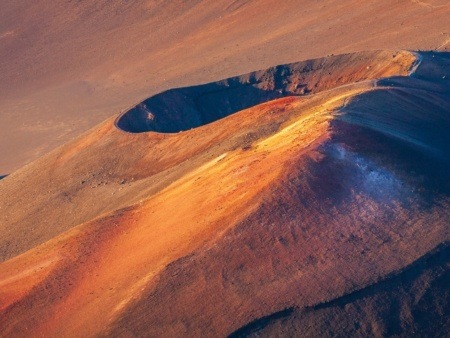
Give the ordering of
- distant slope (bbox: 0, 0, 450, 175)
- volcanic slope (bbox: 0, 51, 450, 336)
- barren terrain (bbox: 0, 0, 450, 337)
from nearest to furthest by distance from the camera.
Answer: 1. volcanic slope (bbox: 0, 51, 450, 336)
2. barren terrain (bbox: 0, 0, 450, 337)
3. distant slope (bbox: 0, 0, 450, 175)

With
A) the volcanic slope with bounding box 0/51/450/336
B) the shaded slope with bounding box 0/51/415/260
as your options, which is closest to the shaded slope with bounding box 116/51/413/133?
the shaded slope with bounding box 0/51/415/260

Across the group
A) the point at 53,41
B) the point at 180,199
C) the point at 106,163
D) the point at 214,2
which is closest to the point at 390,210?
the point at 180,199

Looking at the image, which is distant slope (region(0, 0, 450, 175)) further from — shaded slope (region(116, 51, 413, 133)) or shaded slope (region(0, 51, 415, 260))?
shaded slope (region(0, 51, 415, 260))

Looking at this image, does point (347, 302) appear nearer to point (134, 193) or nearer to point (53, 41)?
point (134, 193)

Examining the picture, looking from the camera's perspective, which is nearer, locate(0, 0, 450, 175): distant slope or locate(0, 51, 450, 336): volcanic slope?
locate(0, 51, 450, 336): volcanic slope

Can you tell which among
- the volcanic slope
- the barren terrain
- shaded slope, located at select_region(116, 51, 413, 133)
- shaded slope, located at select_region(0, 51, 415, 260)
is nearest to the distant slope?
the barren terrain

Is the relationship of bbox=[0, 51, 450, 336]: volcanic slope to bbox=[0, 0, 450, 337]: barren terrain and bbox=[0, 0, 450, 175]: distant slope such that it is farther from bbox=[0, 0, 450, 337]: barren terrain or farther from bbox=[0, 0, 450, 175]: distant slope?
bbox=[0, 0, 450, 175]: distant slope

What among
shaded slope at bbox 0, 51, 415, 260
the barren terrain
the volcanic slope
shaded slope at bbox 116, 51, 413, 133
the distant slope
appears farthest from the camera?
the distant slope

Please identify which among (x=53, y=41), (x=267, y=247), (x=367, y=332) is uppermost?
(x=53, y=41)
